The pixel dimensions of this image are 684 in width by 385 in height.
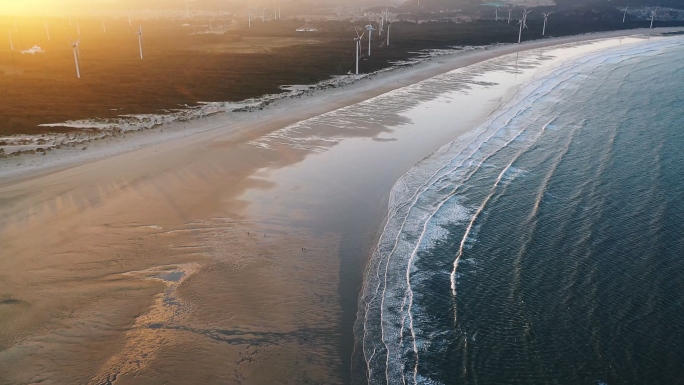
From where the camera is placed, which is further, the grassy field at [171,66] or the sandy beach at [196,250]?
the grassy field at [171,66]

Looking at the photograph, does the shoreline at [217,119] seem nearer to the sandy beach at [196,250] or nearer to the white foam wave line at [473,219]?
the sandy beach at [196,250]

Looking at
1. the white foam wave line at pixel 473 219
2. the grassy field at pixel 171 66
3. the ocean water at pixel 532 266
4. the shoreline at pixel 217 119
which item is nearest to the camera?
the ocean water at pixel 532 266

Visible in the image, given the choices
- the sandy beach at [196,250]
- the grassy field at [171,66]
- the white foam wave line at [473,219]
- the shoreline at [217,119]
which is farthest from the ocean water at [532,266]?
the grassy field at [171,66]

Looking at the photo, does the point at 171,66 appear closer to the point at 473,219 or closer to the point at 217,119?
the point at 217,119

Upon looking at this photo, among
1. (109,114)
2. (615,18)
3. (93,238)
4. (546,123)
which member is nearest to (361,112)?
(546,123)

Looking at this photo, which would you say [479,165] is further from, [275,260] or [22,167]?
[22,167]

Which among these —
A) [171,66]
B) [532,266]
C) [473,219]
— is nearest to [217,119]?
[473,219]

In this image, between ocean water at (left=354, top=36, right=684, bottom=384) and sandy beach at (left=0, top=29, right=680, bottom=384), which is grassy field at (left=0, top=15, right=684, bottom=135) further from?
ocean water at (left=354, top=36, right=684, bottom=384)
